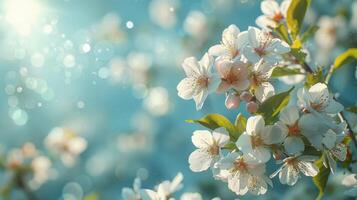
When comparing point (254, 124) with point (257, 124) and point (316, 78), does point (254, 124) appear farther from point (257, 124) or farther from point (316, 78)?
point (316, 78)

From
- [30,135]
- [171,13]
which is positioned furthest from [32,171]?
[30,135]

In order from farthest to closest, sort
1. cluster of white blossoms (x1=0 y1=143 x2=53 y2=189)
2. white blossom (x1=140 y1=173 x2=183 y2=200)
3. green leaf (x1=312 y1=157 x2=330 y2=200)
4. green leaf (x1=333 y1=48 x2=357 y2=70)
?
cluster of white blossoms (x1=0 y1=143 x2=53 y2=189)
green leaf (x1=333 y1=48 x2=357 y2=70)
white blossom (x1=140 y1=173 x2=183 y2=200)
green leaf (x1=312 y1=157 x2=330 y2=200)

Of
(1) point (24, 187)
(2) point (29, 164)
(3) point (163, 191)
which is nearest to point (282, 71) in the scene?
(3) point (163, 191)

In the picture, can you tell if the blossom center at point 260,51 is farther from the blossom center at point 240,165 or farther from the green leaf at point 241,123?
the blossom center at point 240,165

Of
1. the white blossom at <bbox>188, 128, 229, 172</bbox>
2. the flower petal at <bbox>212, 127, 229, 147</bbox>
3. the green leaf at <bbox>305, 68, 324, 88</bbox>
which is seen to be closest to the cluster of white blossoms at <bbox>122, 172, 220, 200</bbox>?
the white blossom at <bbox>188, 128, 229, 172</bbox>

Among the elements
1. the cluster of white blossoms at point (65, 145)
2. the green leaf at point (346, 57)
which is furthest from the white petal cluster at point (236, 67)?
the cluster of white blossoms at point (65, 145)

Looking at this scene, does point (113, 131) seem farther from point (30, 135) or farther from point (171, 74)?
point (171, 74)

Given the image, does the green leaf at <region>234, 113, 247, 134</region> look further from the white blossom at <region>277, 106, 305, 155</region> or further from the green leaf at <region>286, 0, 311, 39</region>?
the green leaf at <region>286, 0, 311, 39</region>
